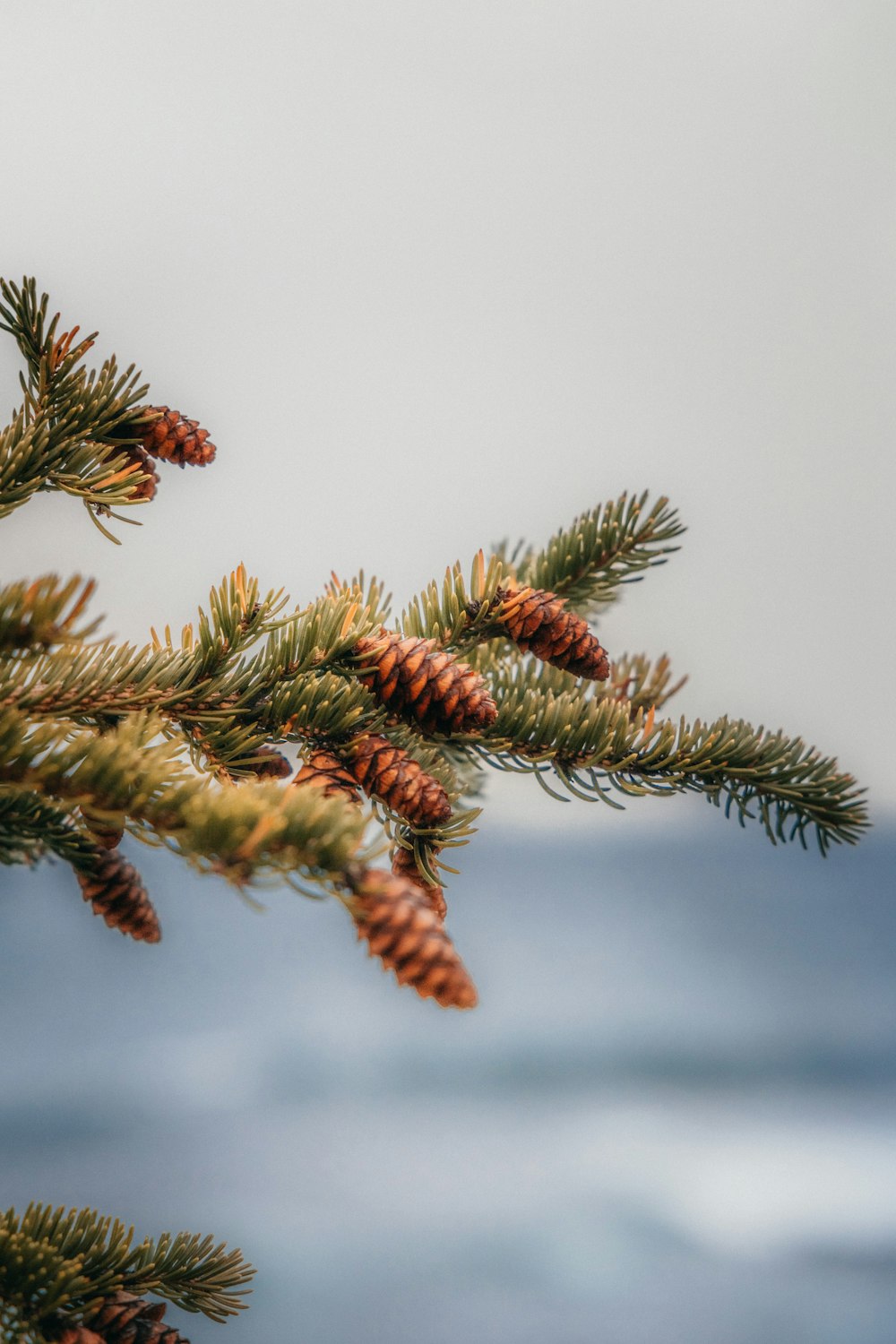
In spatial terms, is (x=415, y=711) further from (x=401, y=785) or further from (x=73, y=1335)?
(x=73, y=1335)

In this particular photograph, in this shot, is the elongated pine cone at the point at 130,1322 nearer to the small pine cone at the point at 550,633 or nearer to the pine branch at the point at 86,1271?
the pine branch at the point at 86,1271

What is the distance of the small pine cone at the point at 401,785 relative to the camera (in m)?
0.19

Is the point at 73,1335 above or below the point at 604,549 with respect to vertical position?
below

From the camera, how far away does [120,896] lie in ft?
0.65

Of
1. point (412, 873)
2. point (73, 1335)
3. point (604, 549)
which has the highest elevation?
point (604, 549)

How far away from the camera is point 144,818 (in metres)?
0.14

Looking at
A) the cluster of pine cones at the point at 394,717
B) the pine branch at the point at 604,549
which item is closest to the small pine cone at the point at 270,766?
the cluster of pine cones at the point at 394,717

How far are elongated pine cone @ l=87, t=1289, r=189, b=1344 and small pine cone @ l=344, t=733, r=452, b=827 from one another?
0.37 feet

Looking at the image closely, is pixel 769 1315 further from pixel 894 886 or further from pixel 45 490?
pixel 45 490

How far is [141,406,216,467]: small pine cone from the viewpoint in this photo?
221 mm

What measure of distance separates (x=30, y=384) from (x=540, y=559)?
0.15m

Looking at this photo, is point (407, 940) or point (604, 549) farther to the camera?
point (604, 549)

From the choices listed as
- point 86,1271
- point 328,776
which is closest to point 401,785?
point 328,776

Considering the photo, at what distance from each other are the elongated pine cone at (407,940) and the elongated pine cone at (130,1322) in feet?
0.39
